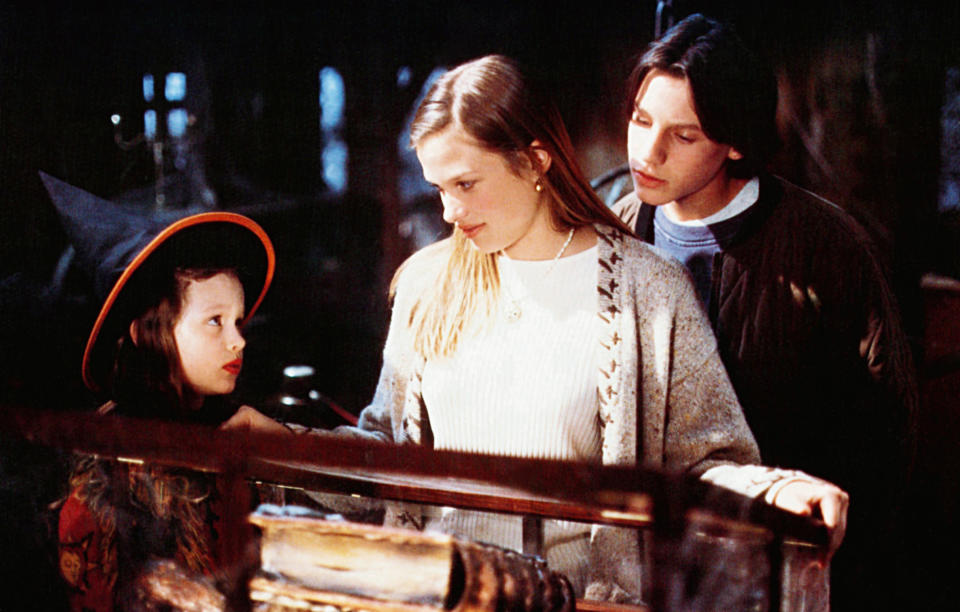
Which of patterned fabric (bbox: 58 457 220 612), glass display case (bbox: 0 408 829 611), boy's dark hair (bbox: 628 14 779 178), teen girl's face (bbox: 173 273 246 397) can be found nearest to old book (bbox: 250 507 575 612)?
glass display case (bbox: 0 408 829 611)

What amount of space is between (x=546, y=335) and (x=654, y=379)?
0.90 ft

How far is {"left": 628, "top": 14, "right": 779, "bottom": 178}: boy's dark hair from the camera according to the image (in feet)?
6.66

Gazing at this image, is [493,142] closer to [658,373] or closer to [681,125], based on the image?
[681,125]

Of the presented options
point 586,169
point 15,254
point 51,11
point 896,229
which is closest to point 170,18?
point 51,11

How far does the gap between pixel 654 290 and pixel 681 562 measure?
0.73m

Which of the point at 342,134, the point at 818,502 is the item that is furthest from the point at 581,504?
the point at 342,134

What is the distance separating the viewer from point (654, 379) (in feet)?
6.79

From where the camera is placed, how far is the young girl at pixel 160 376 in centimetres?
225

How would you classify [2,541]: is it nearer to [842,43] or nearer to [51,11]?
[51,11]

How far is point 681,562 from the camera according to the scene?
1.49 metres

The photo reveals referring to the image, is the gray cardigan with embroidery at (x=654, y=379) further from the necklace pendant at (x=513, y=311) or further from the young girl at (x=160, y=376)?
the young girl at (x=160, y=376)

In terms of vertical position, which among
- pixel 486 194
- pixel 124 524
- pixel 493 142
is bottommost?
pixel 124 524

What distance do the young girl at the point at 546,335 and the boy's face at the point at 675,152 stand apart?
0.14 meters

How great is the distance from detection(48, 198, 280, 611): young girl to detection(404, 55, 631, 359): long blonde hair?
23.4 inches
